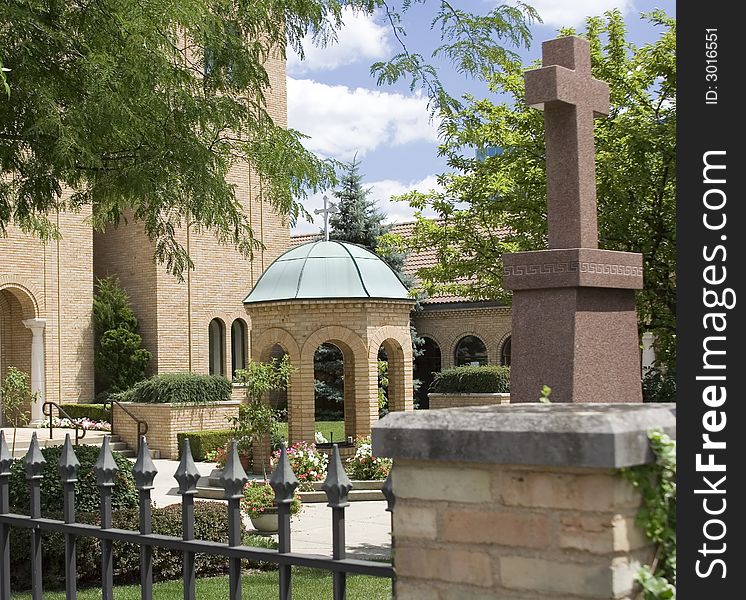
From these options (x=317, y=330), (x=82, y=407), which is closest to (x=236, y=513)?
(x=317, y=330)

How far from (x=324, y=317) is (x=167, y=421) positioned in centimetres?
734

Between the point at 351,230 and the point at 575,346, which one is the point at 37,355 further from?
the point at 575,346

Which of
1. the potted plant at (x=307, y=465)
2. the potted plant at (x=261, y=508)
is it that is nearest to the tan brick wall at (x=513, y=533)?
the potted plant at (x=261, y=508)

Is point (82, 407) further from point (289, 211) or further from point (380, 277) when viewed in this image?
point (289, 211)

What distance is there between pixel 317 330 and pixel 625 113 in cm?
749

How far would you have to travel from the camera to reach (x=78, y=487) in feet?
29.6

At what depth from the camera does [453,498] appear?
104 inches

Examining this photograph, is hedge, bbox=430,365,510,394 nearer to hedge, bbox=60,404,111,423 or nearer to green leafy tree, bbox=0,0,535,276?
hedge, bbox=60,404,111,423

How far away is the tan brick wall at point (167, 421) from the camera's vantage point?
23375 millimetres

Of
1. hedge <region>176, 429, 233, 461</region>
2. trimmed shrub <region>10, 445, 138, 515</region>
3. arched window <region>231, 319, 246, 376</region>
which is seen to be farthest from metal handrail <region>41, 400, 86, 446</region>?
trimmed shrub <region>10, 445, 138, 515</region>

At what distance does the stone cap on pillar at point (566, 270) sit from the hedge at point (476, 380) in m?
18.4

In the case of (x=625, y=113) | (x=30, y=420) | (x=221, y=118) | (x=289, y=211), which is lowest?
(x=30, y=420)

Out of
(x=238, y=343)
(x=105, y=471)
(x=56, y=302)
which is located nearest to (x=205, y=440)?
(x=56, y=302)

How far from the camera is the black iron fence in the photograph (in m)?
3.46
